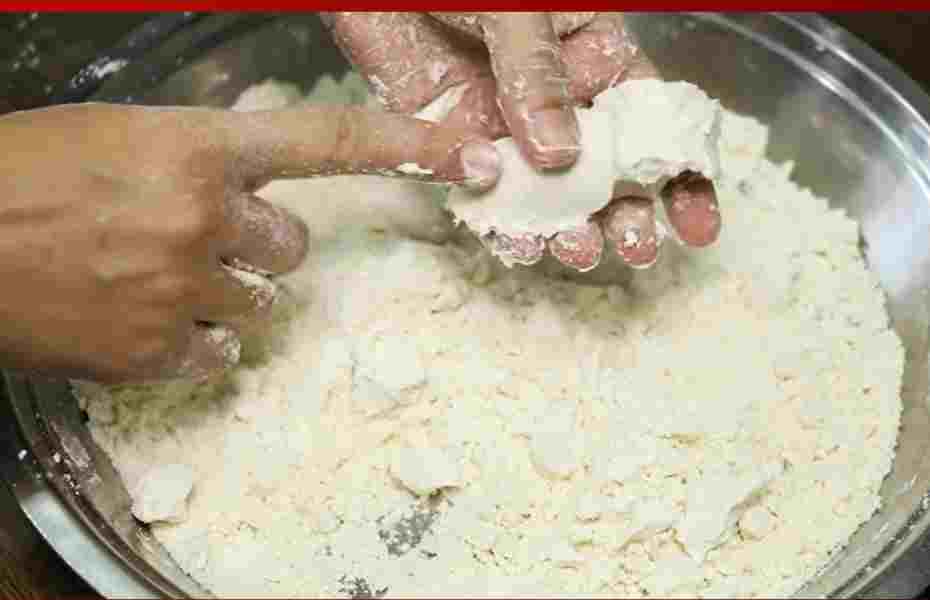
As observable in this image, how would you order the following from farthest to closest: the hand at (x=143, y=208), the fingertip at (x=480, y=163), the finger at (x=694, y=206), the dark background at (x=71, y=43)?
the dark background at (x=71, y=43) → the finger at (x=694, y=206) → the fingertip at (x=480, y=163) → the hand at (x=143, y=208)

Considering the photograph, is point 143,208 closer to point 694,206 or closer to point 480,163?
point 480,163

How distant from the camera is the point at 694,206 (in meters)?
1.56

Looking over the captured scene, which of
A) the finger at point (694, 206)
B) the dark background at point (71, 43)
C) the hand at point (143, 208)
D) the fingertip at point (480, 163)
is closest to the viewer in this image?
the hand at point (143, 208)

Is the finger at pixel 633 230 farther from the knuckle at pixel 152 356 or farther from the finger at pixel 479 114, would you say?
the knuckle at pixel 152 356

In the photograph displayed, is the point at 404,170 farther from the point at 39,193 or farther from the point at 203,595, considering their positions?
the point at 203,595

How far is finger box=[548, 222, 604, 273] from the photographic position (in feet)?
4.93

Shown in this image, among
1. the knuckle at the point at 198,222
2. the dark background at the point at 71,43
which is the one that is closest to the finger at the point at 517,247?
the knuckle at the point at 198,222

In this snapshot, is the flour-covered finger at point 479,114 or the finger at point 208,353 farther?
the flour-covered finger at point 479,114

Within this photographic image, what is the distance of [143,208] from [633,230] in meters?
0.64

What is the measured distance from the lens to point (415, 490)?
61.5 inches

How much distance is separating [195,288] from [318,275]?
32cm

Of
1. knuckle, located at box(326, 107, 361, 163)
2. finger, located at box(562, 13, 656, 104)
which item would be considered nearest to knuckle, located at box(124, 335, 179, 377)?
knuckle, located at box(326, 107, 361, 163)

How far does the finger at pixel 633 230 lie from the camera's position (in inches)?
60.1

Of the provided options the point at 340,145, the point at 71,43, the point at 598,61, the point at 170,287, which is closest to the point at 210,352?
the point at 170,287
